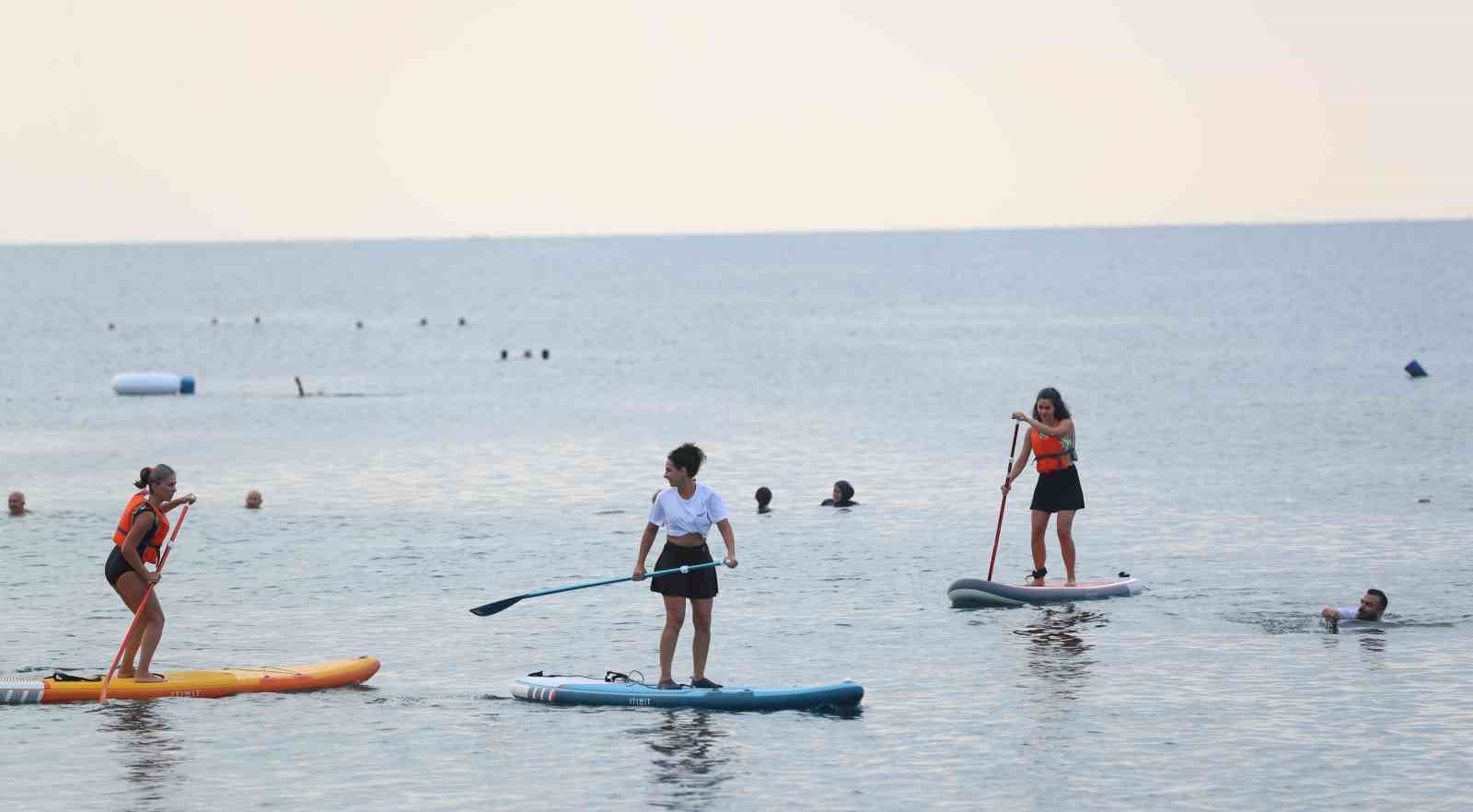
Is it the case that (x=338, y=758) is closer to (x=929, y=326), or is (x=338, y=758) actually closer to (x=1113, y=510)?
(x=1113, y=510)

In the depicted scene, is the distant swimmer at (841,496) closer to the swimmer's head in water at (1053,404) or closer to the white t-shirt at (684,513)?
the swimmer's head in water at (1053,404)

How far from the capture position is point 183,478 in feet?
139

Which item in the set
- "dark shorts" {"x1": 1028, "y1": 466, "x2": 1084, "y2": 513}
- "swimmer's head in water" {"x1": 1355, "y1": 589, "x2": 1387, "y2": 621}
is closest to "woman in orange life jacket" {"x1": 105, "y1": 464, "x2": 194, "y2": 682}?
"dark shorts" {"x1": 1028, "y1": 466, "x2": 1084, "y2": 513}

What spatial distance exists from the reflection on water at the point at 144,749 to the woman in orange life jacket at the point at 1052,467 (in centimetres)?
980

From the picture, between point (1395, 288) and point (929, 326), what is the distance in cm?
5356

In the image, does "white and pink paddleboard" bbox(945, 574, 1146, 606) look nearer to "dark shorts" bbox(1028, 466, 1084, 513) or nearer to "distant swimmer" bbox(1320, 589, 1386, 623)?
"dark shorts" bbox(1028, 466, 1084, 513)

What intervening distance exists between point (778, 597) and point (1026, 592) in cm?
350

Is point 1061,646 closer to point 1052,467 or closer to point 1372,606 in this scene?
point 1052,467

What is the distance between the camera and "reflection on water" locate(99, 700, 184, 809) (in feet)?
51.7

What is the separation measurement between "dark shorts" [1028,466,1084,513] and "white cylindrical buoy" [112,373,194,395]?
5162 centimetres

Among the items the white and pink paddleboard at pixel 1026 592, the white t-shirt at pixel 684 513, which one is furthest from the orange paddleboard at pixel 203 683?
the white and pink paddleboard at pixel 1026 592

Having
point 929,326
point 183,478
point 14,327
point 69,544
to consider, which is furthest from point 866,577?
point 14,327

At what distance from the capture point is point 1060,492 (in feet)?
74.8

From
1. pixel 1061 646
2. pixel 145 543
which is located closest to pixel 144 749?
pixel 145 543
